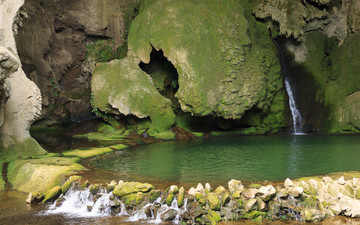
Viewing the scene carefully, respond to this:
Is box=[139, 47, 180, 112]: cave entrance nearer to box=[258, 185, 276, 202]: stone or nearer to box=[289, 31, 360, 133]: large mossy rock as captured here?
box=[289, 31, 360, 133]: large mossy rock

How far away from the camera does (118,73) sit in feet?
77.8

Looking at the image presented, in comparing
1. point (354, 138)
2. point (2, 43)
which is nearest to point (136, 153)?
point (2, 43)

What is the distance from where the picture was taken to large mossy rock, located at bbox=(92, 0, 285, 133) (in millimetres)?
21047

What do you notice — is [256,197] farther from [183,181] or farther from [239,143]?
[239,143]

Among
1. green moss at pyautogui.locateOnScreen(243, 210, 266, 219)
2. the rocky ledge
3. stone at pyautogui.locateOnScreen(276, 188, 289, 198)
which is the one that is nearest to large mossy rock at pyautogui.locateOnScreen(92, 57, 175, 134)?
the rocky ledge

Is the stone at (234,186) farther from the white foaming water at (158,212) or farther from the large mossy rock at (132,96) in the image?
the large mossy rock at (132,96)

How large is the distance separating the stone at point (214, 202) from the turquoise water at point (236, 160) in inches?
78.9

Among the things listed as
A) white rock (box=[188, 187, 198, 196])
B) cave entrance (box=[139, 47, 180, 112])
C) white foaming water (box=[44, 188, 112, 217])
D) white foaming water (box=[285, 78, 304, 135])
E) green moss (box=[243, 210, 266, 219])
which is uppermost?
cave entrance (box=[139, 47, 180, 112])

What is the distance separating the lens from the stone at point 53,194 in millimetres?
10070

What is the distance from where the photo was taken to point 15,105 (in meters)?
14.4

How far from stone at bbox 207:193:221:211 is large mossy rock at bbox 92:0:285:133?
40.6ft

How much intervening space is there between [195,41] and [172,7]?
2.96 metres

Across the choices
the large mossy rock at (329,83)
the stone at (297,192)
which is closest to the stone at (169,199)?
the stone at (297,192)

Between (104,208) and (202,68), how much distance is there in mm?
13414
